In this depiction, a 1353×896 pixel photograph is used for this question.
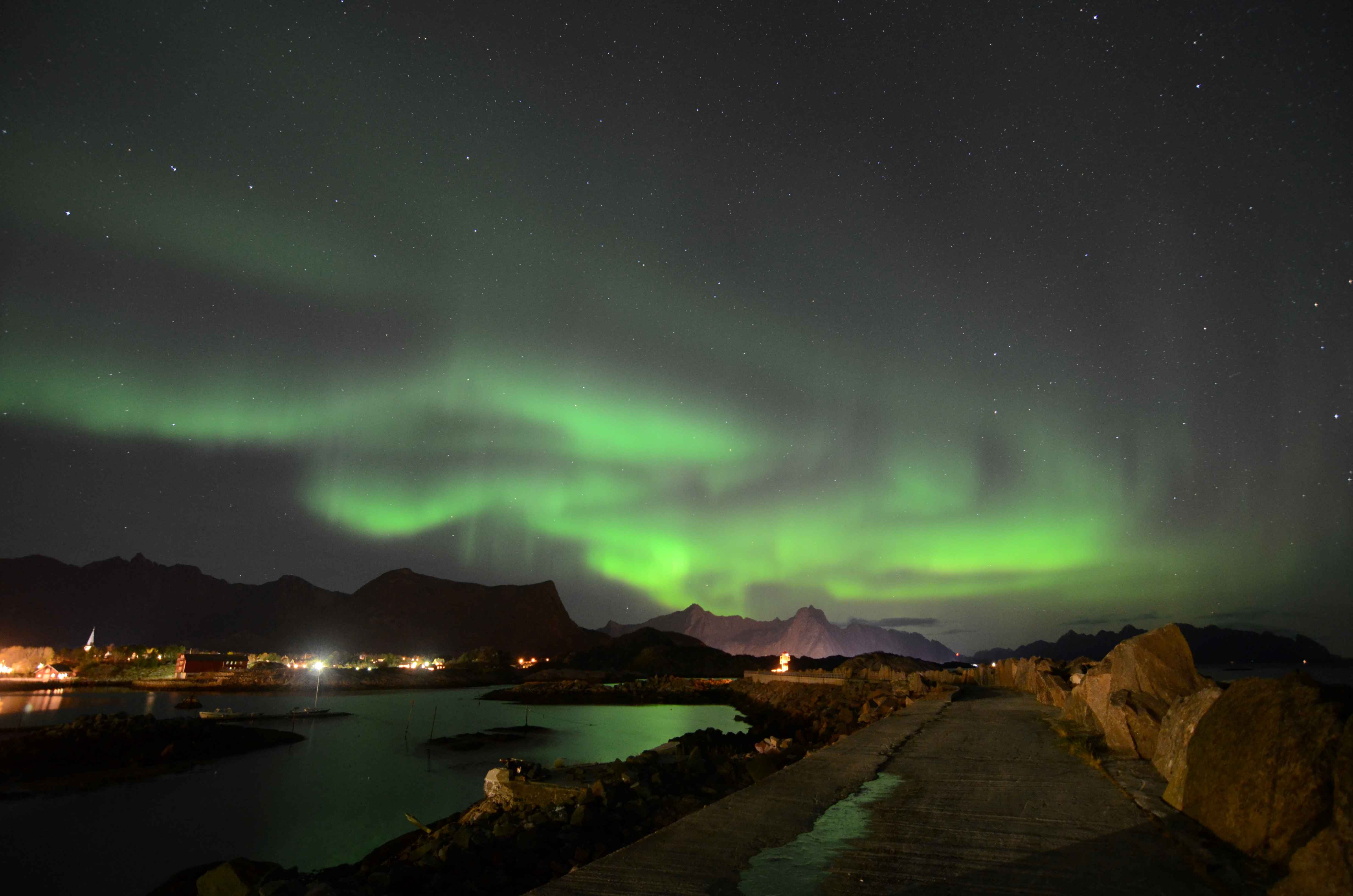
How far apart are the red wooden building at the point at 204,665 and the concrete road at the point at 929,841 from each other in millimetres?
145347

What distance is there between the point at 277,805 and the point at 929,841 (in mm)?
31512

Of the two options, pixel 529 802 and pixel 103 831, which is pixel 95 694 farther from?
pixel 529 802

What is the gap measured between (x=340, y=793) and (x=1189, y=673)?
33.0 metres

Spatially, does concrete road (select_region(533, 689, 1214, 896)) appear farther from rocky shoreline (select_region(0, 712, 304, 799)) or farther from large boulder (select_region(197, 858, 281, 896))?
rocky shoreline (select_region(0, 712, 304, 799))

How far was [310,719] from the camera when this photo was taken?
207 ft

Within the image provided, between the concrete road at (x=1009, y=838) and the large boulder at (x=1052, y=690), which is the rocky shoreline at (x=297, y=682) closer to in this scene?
the large boulder at (x=1052, y=690)

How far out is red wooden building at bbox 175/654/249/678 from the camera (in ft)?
401

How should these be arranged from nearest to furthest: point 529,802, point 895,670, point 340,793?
point 529,802
point 340,793
point 895,670

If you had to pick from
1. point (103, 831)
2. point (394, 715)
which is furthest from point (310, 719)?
point (103, 831)

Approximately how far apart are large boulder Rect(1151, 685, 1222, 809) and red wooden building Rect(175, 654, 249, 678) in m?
147

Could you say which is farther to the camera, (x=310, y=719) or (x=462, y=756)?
(x=310, y=719)

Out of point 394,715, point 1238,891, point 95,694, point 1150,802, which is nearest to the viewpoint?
point 1238,891

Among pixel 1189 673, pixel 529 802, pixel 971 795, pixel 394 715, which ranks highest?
pixel 1189 673

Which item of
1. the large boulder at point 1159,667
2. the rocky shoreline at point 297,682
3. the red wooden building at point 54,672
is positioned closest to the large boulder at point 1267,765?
the large boulder at point 1159,667
